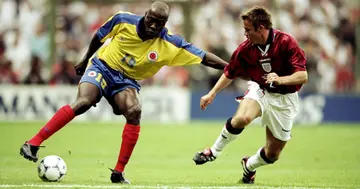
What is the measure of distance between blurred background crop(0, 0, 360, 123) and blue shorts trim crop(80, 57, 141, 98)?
41.3ft

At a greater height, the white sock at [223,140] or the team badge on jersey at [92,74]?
the team badge on jersey at [92,74]

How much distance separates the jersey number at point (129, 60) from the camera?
9945 mm

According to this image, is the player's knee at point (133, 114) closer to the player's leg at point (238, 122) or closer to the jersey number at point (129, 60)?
the jersey number at point (129, 60)

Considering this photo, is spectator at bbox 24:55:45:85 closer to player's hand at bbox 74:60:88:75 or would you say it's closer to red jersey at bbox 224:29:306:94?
player's hand at bbox 74:60:88:75

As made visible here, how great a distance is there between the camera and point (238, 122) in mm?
9328

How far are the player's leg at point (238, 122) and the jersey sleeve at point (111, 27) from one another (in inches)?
73.9

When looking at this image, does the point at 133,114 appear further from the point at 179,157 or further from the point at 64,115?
the point at 179,157

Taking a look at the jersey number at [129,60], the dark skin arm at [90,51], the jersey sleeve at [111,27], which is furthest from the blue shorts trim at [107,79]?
the jersey sleeve at [111,27]

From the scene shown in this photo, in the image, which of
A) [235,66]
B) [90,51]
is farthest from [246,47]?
[90,51]

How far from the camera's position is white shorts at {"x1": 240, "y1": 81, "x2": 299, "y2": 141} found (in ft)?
31.5

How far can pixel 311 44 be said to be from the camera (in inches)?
933

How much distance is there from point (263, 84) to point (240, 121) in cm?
63

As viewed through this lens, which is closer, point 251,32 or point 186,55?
point 251,32

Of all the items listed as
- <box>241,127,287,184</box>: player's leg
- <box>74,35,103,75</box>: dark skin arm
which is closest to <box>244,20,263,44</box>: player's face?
<box>241,127,287,184</box>: player's leg
